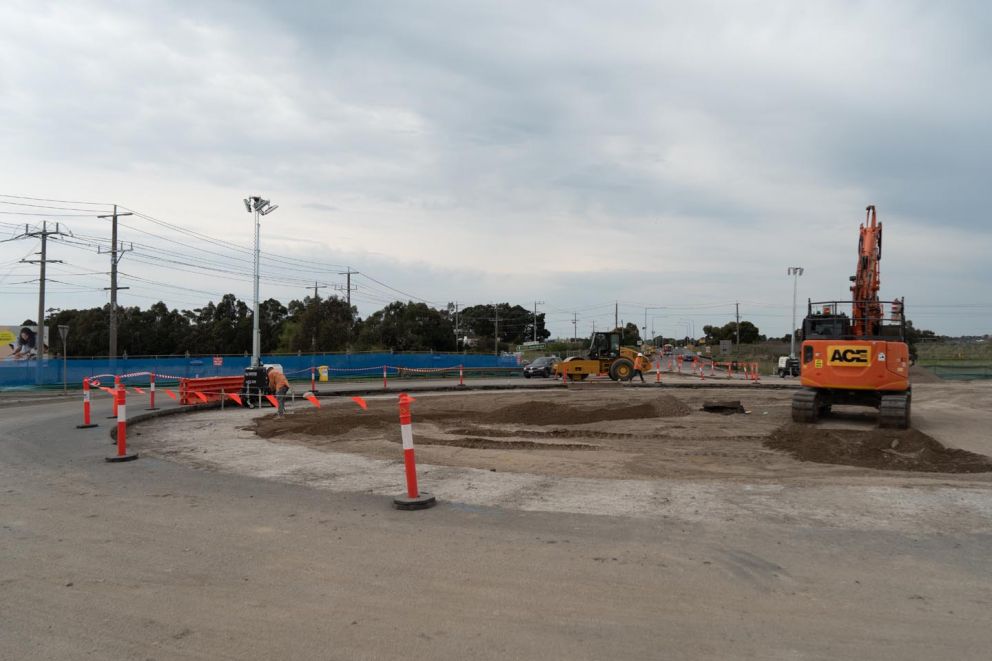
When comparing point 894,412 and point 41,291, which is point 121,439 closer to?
point 894,412

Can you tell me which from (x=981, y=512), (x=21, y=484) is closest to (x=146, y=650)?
(x=21, y=484)

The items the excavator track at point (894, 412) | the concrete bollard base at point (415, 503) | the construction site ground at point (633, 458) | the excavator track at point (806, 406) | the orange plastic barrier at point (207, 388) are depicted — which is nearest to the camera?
the concrete bollard base at point (415, 503)

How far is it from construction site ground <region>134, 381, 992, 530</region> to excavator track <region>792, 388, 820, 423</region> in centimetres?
55

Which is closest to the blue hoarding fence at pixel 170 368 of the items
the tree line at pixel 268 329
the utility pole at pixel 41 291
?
the utility pole at pixel 41 291

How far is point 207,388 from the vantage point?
23.0m

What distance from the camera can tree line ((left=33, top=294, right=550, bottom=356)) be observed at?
78.7 m

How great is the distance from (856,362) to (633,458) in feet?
26.2

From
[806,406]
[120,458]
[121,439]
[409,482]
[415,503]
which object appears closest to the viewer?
[415,503]

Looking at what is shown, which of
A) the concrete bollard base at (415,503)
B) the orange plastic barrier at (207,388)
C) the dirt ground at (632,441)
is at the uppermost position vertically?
the orange plastic barrier at (207,388)

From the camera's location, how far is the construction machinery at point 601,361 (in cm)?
3834

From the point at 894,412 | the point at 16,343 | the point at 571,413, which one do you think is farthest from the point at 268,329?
the point at 894,412

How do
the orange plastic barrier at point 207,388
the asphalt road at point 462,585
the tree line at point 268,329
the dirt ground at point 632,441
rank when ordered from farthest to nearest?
1. the tree line at point 268,329
2. the orange plastic barrier at point 207,388
3. the dirt ground at point 632,441
4. the asphalt road at point 462,585

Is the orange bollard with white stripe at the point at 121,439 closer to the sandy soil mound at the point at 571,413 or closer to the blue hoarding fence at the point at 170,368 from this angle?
the sandy soil mound at the point at 571,413

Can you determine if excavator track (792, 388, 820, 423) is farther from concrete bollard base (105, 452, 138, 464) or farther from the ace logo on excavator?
concrete bollard base (105, 452, 138, 464)
